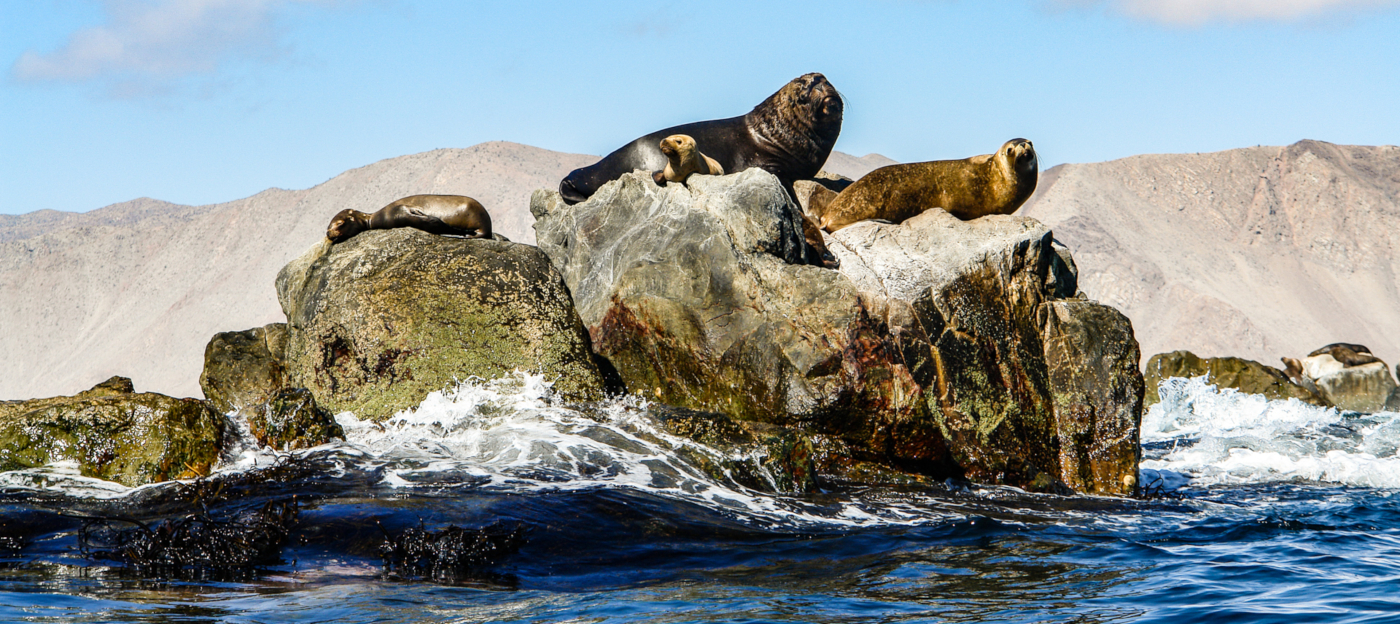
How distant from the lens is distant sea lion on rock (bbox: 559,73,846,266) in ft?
41.6

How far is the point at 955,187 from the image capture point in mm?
10594

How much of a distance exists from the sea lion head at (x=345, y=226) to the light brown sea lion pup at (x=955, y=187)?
4.45 metres

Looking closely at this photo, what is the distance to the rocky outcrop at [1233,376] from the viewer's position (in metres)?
19.0

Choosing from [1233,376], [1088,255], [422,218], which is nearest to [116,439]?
[422,218]

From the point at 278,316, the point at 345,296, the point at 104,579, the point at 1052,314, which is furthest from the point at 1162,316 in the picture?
the point at 104,579

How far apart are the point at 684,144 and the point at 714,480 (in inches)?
157

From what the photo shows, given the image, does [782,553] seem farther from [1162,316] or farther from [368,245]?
[1162,316]

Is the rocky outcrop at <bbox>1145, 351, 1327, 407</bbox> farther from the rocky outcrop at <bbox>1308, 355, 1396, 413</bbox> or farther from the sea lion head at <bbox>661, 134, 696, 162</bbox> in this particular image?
the sea lion head at <bbox>661, 134, 696, 162</bbox>

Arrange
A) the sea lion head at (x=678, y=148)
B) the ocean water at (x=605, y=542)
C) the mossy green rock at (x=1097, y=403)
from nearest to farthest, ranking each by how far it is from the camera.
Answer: the ocean water at (x=605, y=542)
the mossy green rock at (x=1097, y=403)
the sea lion head at (x=678, y=148)

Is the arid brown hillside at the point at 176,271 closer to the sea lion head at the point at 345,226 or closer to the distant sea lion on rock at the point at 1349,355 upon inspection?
the distant sea lion on rock at the point at 1349,355

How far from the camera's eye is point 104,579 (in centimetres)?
498

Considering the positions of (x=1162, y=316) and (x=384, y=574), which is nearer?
(x=384, y=574)

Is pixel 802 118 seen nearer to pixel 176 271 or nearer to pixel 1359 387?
pixel 1359 387

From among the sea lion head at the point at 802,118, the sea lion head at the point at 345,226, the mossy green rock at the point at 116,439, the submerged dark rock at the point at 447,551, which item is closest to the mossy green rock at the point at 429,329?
the sea lion head at the point at 345,226
